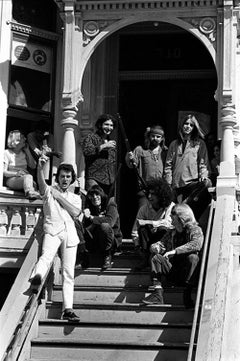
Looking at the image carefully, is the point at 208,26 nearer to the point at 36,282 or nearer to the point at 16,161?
the point at 16,161

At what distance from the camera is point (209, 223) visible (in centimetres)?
1218

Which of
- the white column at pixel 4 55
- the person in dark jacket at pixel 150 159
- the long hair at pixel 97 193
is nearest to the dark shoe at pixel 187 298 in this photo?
the long hair at pixel 97 193

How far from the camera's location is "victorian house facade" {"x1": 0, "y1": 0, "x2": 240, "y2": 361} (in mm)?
14383

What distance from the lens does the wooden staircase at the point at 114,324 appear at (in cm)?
1141

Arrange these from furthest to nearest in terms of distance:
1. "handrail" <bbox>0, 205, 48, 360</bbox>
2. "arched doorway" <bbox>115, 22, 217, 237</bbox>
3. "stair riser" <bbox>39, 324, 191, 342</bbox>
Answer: "arched doorway" <bbox>115, 22, 217, 237</bbox> → "stair riser" <bbox>39, 324, 191, 342</bbox> → "handrail" <bbox>0, 205, 48, 360</bbox>

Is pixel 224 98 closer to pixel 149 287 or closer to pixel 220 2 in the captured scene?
pixel 220 2

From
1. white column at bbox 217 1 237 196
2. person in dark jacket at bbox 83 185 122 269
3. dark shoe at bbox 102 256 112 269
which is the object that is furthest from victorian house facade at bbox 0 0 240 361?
dark shoe at bbox 102 256 112 269

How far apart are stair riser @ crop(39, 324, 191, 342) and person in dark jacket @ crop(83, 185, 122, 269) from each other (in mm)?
1495

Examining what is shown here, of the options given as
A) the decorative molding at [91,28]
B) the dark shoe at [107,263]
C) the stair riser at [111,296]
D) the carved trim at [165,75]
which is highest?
the decorative molding at [91,28]

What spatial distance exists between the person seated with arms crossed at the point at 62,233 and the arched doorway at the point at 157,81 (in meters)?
4.42

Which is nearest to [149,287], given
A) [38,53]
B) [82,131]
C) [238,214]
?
[238,214]

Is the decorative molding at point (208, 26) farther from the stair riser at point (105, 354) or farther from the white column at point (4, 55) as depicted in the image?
the stair riser at point (105, 354)

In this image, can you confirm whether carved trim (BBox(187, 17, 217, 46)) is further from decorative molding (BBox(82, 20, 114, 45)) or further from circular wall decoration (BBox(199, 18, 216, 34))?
decorative molding (BBox(82, 20, 114, 45))

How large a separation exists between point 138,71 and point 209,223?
5.90 meters
